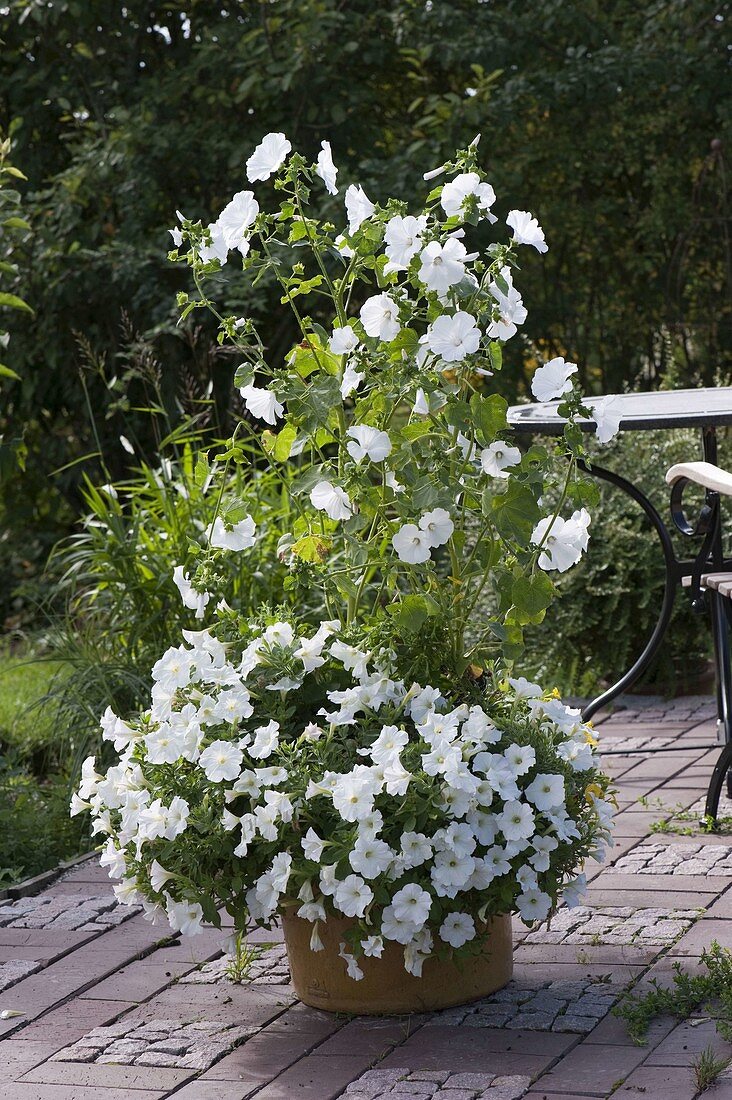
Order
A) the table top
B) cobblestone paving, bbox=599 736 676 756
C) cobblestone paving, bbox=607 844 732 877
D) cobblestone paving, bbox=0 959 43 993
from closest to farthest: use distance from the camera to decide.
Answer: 1. cobblestone paving, bbox=0 959 43 993
2. cobblestone paving, bbox=607 844 732 877
3. the table top
4. cobblestone paving, bbox=599 736 676 756

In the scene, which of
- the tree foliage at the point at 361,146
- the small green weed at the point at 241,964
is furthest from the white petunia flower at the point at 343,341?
the tree foliage at the point at 361,146

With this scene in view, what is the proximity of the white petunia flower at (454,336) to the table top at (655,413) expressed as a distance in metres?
0.62

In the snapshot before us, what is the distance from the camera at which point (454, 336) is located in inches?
100

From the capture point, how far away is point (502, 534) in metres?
2.65

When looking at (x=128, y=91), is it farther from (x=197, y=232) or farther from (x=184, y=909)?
(x=184, y=909)

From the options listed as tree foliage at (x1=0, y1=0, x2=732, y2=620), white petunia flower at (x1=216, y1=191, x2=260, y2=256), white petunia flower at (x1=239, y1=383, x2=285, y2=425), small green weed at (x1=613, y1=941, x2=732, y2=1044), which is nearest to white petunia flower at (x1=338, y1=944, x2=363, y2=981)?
small green weed at (x1=613, y1=941, x2=732, y2=1044)

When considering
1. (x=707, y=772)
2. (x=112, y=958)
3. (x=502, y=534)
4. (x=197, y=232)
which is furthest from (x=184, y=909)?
(x=707, y=772)

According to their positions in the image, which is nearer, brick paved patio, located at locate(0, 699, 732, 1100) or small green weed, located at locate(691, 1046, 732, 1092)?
small green weed, located at locate(691, 1046, 732, 1092)

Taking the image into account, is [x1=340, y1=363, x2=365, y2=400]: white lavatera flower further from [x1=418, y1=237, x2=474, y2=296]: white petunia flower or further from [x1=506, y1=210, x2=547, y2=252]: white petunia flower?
[x1=506, y1=210, x2=547, y2=252]: white petunia flower

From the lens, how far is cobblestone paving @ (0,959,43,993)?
121 inches

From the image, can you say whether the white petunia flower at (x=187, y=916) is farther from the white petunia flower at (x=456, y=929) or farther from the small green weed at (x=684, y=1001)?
the small green weed at (x=684, y=1001)

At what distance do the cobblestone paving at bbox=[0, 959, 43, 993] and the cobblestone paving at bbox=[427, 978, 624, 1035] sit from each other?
3.20 ft

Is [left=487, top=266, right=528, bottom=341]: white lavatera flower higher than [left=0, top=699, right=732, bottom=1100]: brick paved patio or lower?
higher

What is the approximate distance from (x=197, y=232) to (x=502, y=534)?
84 centimetres
